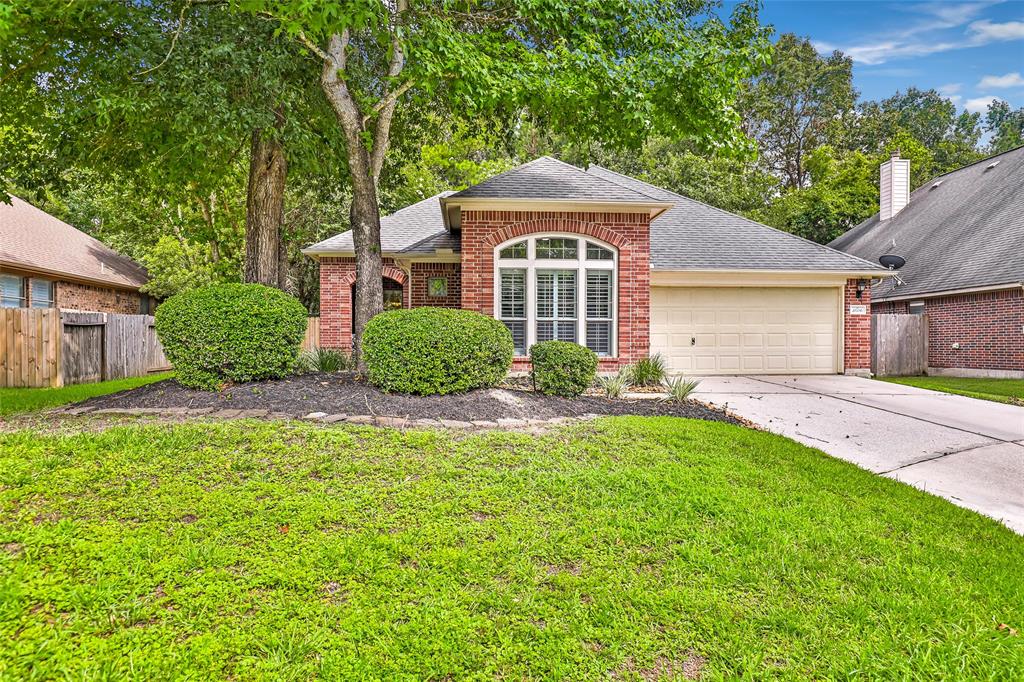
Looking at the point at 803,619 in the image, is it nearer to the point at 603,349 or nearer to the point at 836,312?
the point at 603,349

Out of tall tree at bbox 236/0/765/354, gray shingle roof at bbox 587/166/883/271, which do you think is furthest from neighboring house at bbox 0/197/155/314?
gray shingle roof at bbox 587/166/883/271

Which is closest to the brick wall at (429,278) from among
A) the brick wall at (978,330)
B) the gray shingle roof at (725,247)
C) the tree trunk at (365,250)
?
the gray shingle roof at (725,247)

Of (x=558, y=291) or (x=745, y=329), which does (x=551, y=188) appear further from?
(x=745, y=329)

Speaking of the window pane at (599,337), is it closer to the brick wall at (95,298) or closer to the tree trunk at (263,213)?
the tree trunk at (263,213)

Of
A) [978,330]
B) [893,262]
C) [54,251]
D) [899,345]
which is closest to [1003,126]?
[893,262]

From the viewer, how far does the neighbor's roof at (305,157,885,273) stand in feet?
32.6

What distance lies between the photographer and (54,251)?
15.7 m

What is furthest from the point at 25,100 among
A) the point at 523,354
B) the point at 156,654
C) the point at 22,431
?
the point at 156,654

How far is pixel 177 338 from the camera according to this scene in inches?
252

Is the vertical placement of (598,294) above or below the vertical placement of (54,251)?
below

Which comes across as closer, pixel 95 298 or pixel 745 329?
pixel 745 329

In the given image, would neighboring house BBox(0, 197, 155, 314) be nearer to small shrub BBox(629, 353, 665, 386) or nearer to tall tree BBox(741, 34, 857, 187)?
small shrub BBox(629, 353, 665, 386)

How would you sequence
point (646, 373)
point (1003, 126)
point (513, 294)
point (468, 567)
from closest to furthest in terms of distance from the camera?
1. point (468, 567)
2. point (646, 373)
3. point (513, 294)
4. point (1003, 126)

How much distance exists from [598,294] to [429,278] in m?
A: 5.22
